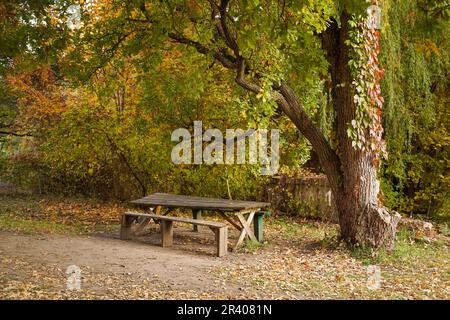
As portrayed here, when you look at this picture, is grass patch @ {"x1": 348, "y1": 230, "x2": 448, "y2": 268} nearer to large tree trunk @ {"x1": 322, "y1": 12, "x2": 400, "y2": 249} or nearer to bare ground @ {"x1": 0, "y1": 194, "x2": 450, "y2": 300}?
bare ground @ {"x1": 0, "y1": 194, "x2": 450, "y2": 300}

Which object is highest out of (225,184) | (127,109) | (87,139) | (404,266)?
(127,109)

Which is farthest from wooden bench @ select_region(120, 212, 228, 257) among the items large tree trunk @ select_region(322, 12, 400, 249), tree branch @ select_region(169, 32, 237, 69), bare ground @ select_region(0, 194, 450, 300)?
tree branch @ select_region(169, 32, 237, 69)

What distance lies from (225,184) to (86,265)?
7.15m

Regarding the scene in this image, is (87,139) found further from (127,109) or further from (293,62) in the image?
(293,62)

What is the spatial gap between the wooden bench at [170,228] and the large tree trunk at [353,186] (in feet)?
6.93

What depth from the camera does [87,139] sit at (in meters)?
13.7

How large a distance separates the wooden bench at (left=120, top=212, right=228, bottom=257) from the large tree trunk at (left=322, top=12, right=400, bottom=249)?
2113mm

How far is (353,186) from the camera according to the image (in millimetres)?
8578

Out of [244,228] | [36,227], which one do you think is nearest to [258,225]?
[244,228]

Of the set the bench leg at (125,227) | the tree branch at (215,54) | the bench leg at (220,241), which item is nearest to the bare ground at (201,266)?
the bench leg at (220,241)

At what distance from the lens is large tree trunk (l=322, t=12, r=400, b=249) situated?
838 centimetres

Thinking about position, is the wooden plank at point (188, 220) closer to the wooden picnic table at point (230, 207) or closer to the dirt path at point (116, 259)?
the wooden picnic table at point (230, 207)
